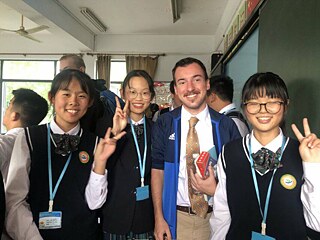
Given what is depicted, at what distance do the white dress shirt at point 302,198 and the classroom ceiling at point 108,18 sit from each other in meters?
3.94

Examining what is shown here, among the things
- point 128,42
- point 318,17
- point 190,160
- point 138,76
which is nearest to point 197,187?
point 190,160

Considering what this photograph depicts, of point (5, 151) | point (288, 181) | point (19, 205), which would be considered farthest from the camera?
point (5, 151)

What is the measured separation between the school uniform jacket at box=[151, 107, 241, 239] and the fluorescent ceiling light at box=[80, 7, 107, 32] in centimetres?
497

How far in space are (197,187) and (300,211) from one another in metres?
0.47

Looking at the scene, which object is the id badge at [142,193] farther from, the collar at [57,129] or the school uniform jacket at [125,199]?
the collar at [57,129]

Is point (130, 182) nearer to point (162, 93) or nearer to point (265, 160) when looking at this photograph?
point (265, 160)

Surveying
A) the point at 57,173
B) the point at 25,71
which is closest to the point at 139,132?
the point at 57,173

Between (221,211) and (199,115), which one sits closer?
(221,211)

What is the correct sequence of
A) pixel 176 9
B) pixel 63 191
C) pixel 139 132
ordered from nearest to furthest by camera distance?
pixel 63 191 → pixel 139 132 → pixel 176 9

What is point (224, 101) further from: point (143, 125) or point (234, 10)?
point (234, 10)

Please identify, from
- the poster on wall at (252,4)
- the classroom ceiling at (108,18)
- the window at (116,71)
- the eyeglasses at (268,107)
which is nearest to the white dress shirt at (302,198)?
the eyeglasses at (268,107)

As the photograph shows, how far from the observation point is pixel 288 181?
1.11 metres

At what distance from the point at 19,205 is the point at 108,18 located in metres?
5.72

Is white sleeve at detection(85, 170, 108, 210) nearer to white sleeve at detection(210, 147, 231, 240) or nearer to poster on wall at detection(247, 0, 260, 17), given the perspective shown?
white sleeve at detection(210, 147, 231, 240)
